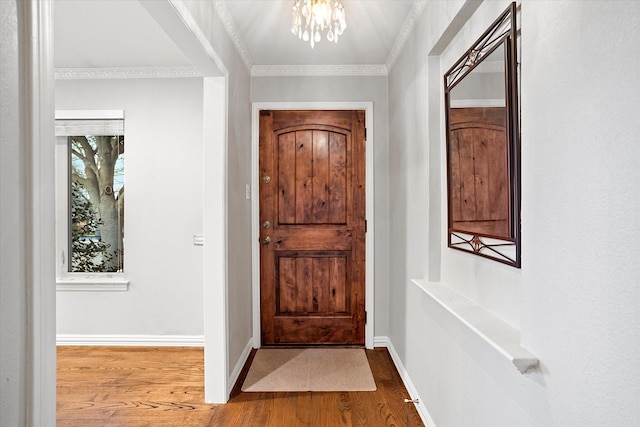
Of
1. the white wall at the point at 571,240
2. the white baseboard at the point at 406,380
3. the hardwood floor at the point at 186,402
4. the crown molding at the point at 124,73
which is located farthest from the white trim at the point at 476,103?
the crown molding at the point at 124,73

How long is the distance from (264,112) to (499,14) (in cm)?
229

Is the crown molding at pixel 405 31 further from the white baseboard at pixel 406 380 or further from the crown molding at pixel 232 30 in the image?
the white baseboard at pixel 406 380

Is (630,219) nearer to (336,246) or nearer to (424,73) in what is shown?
(424,73)

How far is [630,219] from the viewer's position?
778mm

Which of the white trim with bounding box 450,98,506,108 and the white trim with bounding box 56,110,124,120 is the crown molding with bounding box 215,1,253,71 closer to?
the white trim with bounding box 56,110,124,120

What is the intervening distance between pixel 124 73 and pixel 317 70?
1654 millimetres

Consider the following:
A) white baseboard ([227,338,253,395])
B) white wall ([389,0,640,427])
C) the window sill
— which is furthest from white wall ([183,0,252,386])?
white wall ([389,0,640,427])

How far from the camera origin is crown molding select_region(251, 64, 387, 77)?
338 centimetres

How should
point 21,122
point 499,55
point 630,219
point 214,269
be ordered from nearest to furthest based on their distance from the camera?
1. point 630,219
2. point 21,122
3. point 499,55
4. point 214,269

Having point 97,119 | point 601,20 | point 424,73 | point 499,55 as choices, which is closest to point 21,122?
point 601,20

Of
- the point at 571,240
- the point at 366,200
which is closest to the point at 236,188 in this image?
the point at 366,200

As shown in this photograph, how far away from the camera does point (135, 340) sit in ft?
11.4

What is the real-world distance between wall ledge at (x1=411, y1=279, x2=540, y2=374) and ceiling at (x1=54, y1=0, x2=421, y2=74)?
5.50 ft

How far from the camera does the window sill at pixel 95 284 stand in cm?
345
